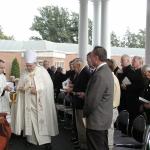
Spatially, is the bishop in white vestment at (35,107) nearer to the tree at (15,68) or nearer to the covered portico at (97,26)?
the covered portico at (97,26)

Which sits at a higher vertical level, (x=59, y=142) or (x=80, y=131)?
(x=80, y=131)

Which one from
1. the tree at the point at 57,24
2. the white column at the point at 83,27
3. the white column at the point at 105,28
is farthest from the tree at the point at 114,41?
the white column at the point at 105,28

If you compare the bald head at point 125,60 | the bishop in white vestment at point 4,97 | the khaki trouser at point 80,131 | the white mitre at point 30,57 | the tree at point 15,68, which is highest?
the white mitre at point 30,57

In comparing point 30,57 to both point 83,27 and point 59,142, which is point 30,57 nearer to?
point 59,142

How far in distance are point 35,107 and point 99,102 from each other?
9.41 ft

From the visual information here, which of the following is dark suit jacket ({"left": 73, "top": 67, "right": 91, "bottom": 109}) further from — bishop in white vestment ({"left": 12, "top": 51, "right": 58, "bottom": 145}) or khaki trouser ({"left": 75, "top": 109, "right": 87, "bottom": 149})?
bishop in white vestment ({"left": 12, "top": 51, "right": 58, "bottom": 145})

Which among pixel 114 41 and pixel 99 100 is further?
pixel 114 41

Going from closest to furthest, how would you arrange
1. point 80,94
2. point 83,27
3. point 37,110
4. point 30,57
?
point 80,94 → point 30,57 → point 37,110 → point 83,27

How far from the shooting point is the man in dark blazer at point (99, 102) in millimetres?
5500

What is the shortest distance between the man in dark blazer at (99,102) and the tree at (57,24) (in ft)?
173

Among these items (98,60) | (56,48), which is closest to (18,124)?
(98,60)

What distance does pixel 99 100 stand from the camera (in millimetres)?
5539

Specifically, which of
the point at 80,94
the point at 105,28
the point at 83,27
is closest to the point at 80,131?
the point at 80,94

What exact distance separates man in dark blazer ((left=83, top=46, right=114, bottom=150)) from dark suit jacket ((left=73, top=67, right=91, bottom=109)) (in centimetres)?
228
